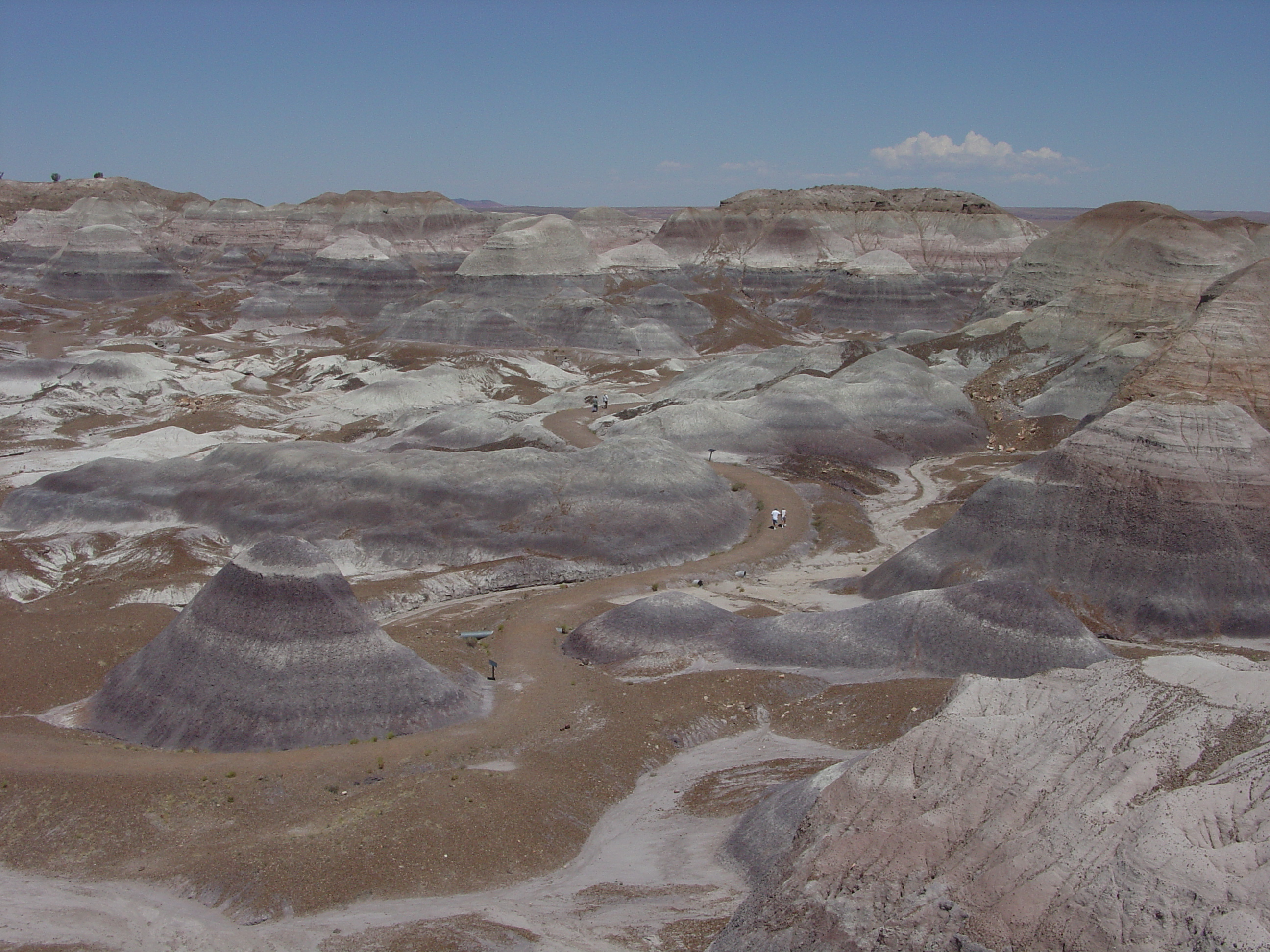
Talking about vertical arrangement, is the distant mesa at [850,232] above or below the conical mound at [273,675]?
above

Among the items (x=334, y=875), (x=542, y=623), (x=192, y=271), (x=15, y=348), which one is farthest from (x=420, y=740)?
(x=192, y=271)

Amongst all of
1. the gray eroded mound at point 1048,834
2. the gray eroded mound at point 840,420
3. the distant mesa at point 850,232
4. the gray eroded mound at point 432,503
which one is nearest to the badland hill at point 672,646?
the gray eroded mound at point 1048,834

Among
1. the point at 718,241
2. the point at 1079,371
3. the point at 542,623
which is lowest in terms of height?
the point at 542,623

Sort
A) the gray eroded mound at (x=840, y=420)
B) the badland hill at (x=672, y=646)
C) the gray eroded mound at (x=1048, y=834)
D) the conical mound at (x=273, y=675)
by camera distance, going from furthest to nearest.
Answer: the gray eroded mound at (x=840, y=420), the conical mound at (x=273, y=675), the badland hill at (x=672, y=646), the gray eroded mound at (x=1048, y=834)

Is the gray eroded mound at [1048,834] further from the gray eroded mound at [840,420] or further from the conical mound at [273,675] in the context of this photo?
the gray eroded mound at [840,420]

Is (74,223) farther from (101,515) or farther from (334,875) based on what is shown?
(334,875)

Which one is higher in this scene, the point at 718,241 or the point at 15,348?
the point at 718,241

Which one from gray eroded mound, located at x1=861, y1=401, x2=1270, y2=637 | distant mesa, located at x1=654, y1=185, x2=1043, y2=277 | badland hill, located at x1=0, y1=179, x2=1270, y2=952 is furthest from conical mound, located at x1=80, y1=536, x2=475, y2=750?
distant mesa, located at x1=654, y1=185, x2=1043, y2=277
